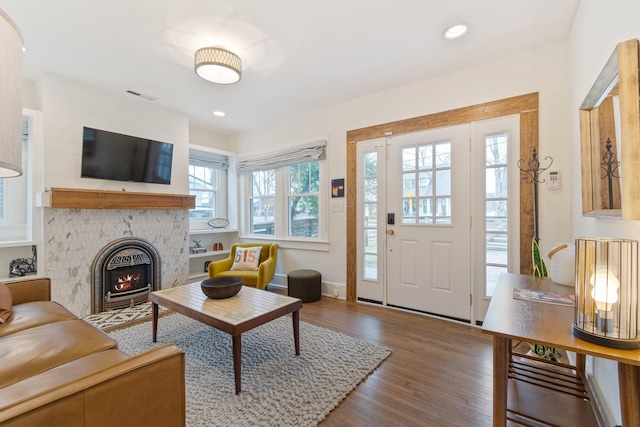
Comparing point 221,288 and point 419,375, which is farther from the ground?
point 221,288

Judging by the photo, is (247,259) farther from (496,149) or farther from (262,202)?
(496,149)

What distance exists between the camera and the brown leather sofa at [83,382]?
82 centimetres

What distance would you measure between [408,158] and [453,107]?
70 cm

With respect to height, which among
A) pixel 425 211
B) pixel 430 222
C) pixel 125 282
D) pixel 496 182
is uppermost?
pixel 496 182

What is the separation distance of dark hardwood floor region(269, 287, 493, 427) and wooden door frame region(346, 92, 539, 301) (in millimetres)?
836

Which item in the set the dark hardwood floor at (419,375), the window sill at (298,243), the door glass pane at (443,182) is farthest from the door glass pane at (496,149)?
the window sill at (298,243)

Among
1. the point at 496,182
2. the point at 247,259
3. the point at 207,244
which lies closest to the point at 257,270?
A: the point at 247,259

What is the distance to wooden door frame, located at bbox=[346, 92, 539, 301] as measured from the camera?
2.64 m

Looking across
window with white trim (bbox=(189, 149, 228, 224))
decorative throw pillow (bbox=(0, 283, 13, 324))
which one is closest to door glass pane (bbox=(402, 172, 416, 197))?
window with white trim (bbox=(189, 149, 228, 224))

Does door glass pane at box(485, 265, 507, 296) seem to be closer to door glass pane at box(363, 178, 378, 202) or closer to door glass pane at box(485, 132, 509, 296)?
door glass pane at box(485, 132, 509, 296)

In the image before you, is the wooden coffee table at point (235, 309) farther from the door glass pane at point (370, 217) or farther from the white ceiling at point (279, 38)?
the white ceiling at point (279, 38)

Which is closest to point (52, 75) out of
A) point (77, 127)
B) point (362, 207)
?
point (77, 127)

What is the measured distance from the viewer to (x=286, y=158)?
4.38 meters

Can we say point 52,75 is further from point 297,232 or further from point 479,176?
point 479,176
